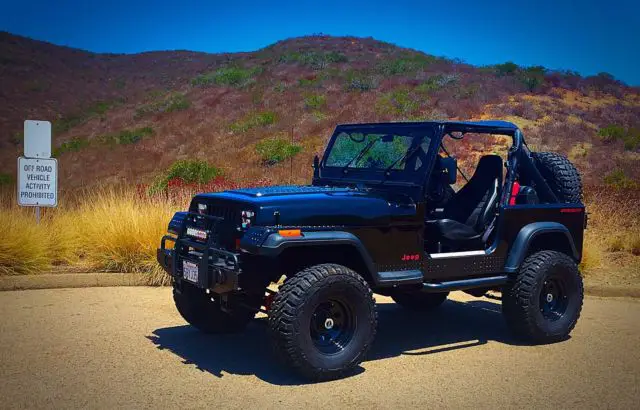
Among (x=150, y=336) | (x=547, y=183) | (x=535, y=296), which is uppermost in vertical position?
(x=547, y=183)

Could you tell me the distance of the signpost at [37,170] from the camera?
934cm

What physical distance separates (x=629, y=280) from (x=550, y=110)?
1837cm

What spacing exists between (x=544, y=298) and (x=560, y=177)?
4.09ft

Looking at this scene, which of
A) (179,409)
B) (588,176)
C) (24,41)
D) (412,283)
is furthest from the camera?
(24,41)

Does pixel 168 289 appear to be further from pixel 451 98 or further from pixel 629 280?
pixel 451 98

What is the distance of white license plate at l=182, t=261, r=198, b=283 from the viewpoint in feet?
16.8

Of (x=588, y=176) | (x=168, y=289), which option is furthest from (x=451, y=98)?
(x=168, y=289)

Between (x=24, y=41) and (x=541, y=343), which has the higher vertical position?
(x=24, y=41)

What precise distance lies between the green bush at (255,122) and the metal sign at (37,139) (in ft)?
62.6

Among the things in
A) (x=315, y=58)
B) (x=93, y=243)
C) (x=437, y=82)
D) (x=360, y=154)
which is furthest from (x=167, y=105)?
(x=360, y=154)

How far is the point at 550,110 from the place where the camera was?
86.1 feet

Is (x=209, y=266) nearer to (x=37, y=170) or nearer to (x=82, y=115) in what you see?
(x=37, y=170)

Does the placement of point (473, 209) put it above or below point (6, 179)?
above

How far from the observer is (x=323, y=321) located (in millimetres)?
5070
